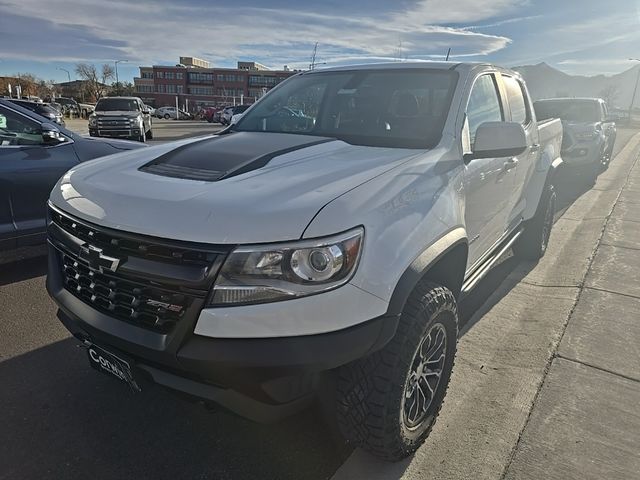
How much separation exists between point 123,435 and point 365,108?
2.37 meters

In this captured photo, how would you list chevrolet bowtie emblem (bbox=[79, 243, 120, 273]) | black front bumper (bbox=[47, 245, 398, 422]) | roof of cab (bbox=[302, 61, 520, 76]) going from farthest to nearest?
roof of cab (bbox=[302, 61, 520, 76])
chevrolet bowtie emblem (bbox=[79, 243, 120, 273])
black front bumper (bbox=[47, 245, 398, 422])

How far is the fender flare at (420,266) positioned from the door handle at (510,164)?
3.99 feet

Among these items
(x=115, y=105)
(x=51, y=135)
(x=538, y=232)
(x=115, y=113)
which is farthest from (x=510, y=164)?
(x=115, y=105)

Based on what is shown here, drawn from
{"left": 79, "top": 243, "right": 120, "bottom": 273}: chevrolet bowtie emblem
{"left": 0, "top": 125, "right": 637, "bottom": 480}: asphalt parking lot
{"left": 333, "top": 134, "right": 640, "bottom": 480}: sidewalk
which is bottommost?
{"left": 0, "top": 125, "right": 637, "bottom": 480}: asphalt parking lot

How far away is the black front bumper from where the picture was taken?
1.69 m

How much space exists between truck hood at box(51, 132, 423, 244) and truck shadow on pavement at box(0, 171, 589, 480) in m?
0.71

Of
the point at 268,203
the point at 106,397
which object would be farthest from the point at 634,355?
the point at 106,397

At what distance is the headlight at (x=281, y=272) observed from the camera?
171 cm

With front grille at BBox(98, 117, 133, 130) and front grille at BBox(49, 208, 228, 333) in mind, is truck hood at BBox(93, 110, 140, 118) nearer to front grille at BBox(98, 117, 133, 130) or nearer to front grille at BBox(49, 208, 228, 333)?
front grille at BBox(98, 117, 133, 130)

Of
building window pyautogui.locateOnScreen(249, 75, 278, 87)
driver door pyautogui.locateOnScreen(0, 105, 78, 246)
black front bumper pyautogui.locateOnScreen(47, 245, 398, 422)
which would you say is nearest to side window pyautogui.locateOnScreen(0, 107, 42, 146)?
driver door pyautogui.locateOnScreen(0, 105, 78, 246)

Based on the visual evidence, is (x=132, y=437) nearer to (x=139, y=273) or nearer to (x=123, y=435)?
(x=123, y=435)

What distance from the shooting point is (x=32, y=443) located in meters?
2.43

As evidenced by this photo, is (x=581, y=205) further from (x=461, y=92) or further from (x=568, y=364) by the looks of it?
(x=461, y=92)

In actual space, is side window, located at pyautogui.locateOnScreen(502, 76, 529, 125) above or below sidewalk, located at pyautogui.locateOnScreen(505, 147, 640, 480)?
above
